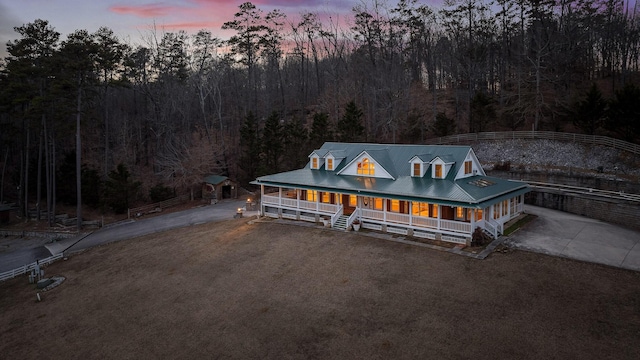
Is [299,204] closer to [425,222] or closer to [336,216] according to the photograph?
[336,216]

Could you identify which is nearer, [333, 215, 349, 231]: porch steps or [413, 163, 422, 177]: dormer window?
[333, 215, 349, 231]: porch steps

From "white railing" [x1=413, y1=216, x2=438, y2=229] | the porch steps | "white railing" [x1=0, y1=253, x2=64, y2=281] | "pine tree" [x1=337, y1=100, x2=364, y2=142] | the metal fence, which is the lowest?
"white railing" [x1=0, y1=253, x2=64, y2=281]

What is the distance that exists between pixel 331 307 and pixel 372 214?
1031cm

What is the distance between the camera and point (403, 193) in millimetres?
22500

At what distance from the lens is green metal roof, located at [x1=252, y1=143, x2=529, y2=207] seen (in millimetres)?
21672

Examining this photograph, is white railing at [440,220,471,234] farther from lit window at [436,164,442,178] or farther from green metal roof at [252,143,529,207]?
lit window at [436,164,442,178]

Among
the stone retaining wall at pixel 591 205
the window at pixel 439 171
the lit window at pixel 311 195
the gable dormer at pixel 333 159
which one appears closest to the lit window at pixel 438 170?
the window at pixel 439 171

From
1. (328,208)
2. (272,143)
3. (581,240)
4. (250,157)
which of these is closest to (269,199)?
(328,208)

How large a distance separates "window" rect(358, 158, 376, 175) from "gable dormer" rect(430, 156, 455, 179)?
14.5ft

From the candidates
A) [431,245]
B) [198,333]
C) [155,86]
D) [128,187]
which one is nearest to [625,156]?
[431,245]

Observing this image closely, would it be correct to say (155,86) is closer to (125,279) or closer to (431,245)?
(125,279)

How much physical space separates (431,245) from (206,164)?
28.7 metres

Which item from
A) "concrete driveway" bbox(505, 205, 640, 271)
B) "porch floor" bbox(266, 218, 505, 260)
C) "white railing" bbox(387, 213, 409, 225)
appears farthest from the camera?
"white railing" bbox(387, 213, 409, 225)

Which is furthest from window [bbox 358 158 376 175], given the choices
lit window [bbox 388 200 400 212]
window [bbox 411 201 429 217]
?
window [bbox 411 201 429 217]
